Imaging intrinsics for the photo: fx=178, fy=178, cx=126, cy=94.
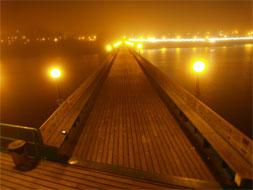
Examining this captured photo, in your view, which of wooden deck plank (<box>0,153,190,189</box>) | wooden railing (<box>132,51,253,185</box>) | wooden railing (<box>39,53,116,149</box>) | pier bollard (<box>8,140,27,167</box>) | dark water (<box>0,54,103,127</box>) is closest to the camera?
wooden railing (<box>132,51,253,185</box>)

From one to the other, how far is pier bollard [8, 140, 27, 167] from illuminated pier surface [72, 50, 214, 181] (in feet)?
4.99

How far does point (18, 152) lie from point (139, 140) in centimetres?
394

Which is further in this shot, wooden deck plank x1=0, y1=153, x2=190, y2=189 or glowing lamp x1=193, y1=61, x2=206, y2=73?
glowing lamp x1=193, y1=61, x2=206, y2=73

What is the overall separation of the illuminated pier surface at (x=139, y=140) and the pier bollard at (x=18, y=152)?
1.52 metres

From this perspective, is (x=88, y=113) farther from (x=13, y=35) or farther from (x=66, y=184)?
(x=13, y=35)

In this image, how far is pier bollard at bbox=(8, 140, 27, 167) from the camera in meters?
5.31

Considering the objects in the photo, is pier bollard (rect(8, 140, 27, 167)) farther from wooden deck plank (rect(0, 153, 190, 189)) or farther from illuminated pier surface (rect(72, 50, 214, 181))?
illuminated pier surface (rect(72, 50, 214, 181))

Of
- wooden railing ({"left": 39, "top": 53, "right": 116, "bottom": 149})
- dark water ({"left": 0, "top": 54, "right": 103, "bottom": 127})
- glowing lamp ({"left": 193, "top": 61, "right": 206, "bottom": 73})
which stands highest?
glowing lamp ({"left": 193, "top": 61, "right": 206, "bottom": 73})

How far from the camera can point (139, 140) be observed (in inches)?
261

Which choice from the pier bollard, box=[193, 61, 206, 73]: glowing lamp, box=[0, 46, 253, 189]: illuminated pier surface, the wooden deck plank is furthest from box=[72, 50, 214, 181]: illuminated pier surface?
box=[193, 61, 206, 73]: glowing lamp

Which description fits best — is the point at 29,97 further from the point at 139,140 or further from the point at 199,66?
the point at 199,66

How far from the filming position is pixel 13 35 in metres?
125

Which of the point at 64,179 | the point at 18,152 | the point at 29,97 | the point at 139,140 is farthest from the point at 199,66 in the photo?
the point at 29,97

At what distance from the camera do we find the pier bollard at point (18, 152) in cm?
531
